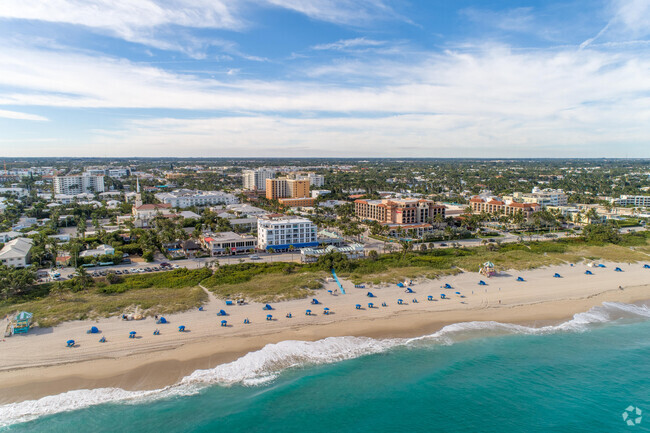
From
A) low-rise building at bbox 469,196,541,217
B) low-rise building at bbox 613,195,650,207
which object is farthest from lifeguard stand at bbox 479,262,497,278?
low-rise building at bbox 613,195,650,207

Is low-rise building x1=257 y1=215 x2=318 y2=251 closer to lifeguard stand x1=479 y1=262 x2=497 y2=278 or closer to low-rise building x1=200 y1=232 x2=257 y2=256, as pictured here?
low-rise building x1=200 y1=232 x2=257 y2=256

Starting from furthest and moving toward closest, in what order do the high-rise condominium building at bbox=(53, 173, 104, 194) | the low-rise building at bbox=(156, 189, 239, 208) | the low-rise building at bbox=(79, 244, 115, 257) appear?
the high-rise condominium building at bbox=(53, 173, 104, 194), the low-rise building at bbox=(156, 189, 239, 208), the low-rise building at bbox=(79, 244, 115, 257)

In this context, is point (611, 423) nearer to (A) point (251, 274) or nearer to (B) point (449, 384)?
(B) point (449, 384)

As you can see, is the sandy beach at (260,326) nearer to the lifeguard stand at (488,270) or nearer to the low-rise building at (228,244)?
the lifeguard stand at (488,270)

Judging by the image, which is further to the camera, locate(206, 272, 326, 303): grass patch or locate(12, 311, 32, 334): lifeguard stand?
locate(206, 272, 326, 303): grass patch

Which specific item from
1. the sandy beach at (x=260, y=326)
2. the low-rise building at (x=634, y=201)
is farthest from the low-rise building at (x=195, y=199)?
the low-rise building at (x=634, y=201)

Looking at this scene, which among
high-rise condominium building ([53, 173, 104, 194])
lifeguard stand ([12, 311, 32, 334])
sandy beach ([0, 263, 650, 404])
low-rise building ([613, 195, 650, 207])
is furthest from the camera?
high-rise condominium building ([53, 173, 104, 194])

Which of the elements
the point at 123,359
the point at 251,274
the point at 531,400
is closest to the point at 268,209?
the point at 251,274

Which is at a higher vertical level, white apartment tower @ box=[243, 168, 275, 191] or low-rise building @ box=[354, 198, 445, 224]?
white apartment tower @ box=[243, 168, 275, 191]
